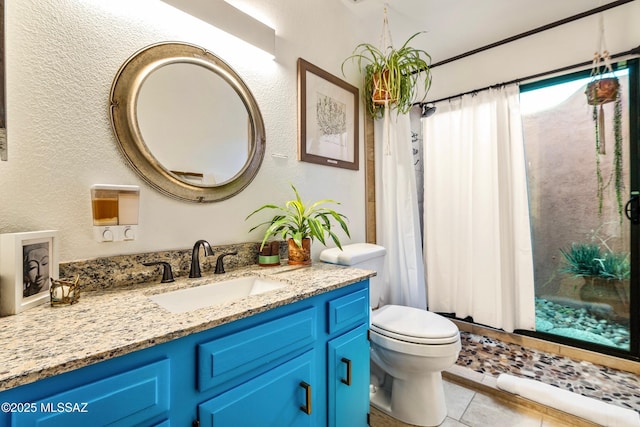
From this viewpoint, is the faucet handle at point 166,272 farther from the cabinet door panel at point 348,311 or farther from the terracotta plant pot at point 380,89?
the terracotta plant pot at point 380,89

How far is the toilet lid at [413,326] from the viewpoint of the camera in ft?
4.63

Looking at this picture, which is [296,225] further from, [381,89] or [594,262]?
[594,262]

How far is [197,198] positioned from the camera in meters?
1.25

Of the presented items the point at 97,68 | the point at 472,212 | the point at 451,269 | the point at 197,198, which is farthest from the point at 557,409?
the point at 97,68

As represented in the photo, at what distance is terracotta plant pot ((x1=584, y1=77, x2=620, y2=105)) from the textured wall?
7.38 feet

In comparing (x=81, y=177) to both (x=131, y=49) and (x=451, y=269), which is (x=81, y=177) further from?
(x=451, y=269)

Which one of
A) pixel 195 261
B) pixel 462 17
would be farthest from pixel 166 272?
pixel 462 17

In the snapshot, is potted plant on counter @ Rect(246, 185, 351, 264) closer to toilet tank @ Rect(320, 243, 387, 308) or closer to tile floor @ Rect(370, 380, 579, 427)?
toilet tank @ Rect(320, 243, 387, 308)

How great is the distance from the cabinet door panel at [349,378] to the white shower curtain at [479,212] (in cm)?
153

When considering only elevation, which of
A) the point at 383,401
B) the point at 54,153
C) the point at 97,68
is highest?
the point at 97,68

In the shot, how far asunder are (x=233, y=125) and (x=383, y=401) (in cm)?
176

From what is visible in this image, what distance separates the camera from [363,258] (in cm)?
161

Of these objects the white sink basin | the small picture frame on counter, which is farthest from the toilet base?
the small picture frame on counter

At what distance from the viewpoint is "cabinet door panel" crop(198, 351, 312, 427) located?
759 mm
